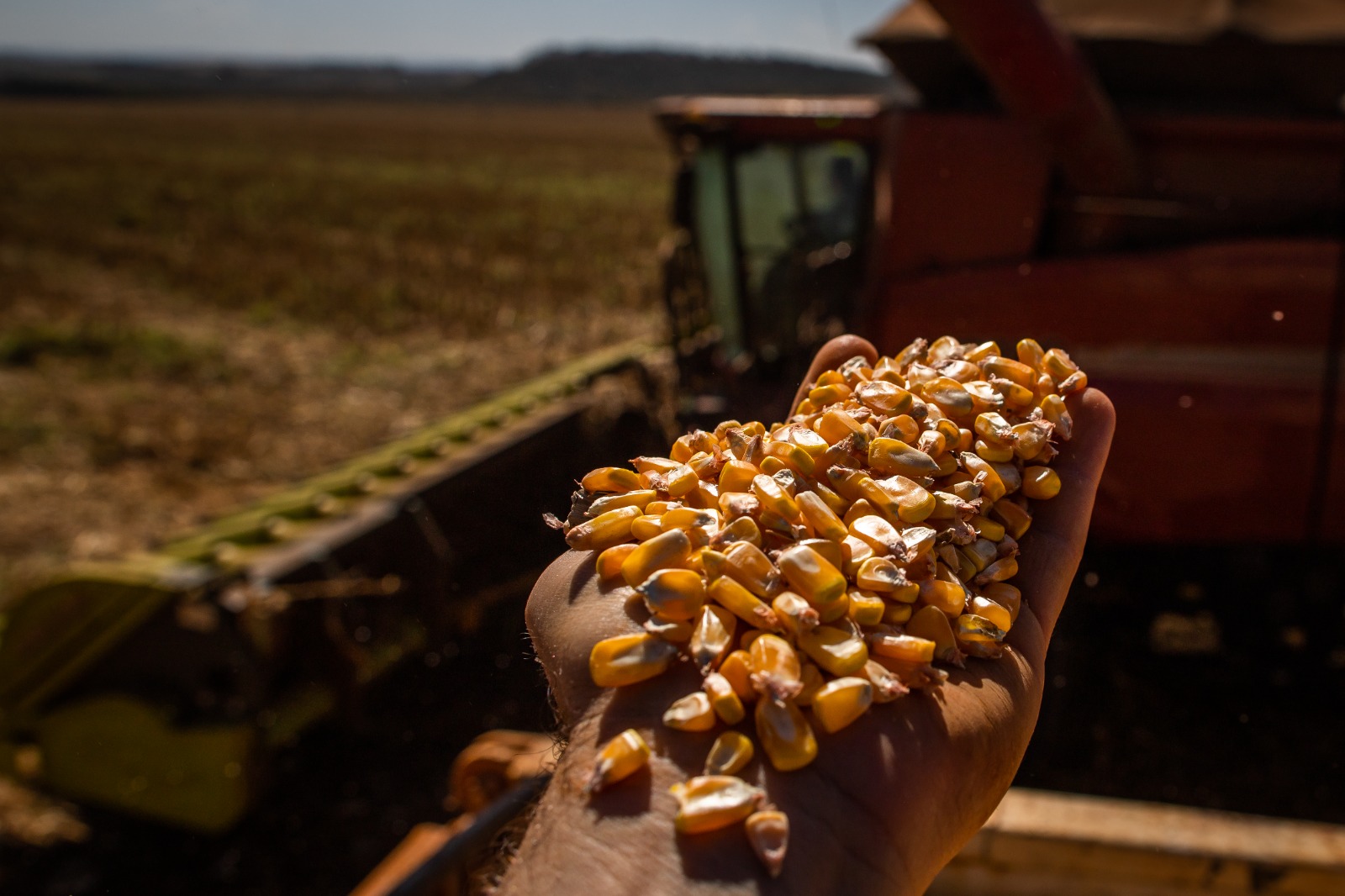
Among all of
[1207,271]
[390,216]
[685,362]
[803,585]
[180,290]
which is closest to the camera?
[803,585]

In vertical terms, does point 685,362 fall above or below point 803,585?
below

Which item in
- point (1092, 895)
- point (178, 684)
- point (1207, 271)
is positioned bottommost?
point (1092, 895)

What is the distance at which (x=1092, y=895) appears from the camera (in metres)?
2.28

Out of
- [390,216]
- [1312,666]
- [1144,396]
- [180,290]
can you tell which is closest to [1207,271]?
[1144,396]

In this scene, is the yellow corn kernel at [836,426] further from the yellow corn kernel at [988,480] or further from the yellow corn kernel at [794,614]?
the yellow corn kernel at [794,614]

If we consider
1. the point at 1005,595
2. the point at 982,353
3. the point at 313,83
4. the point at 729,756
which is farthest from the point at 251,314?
the point at 313,83

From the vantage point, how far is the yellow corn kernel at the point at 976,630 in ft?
4.14

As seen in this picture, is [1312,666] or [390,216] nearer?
[1312,666]

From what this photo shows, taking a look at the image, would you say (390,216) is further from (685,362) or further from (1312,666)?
(1312,666)

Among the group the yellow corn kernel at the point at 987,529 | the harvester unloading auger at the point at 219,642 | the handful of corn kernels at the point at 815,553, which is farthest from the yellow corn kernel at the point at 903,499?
the harvester unloading auger at the point at 219,642

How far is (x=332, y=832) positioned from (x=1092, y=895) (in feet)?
8.24

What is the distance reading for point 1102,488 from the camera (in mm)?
2992

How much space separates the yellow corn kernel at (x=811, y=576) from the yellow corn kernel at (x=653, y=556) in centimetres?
14

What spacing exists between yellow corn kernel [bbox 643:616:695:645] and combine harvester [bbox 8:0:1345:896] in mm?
1084
